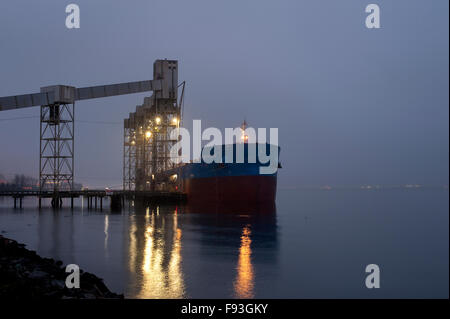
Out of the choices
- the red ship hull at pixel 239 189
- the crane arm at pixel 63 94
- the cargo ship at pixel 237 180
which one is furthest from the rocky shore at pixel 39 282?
the red ship hull at pixel 239 189

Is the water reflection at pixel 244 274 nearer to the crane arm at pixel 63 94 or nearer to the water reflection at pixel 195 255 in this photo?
the water reflection at pixel 195 255

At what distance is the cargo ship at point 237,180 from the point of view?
45.6 meters

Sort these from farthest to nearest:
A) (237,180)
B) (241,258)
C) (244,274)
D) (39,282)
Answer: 1. (237,180)
2. (241,258)
3. (244,274)
4. (39,282)

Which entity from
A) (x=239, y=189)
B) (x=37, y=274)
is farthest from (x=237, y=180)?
(x=37, y=274)

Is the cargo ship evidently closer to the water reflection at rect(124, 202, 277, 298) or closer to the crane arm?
the crane arm

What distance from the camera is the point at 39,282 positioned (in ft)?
33.7

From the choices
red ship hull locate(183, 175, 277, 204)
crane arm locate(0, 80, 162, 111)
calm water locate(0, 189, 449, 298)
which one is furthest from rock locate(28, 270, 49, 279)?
red ship hull locate(183, 175, 277, 204)

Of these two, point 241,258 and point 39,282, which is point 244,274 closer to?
point 241,258

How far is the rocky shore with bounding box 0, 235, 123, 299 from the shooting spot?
871 centimetres

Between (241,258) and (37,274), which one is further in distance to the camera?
(241,258)

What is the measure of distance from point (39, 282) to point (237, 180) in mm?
36659
